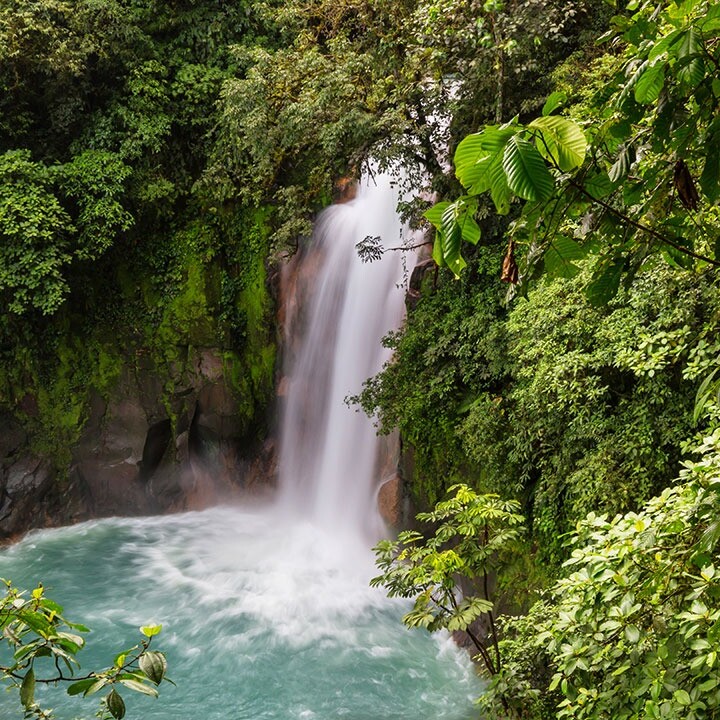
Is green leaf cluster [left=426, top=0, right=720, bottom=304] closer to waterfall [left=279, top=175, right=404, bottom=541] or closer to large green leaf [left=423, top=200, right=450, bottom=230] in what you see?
large green leaf [left=423, top=200, right=450, bottom=230]

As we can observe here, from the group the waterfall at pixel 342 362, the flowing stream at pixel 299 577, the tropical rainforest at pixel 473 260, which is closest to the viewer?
the tropical rainforest at pixel 473 260

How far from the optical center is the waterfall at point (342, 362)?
891cm

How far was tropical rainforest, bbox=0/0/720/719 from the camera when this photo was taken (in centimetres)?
173

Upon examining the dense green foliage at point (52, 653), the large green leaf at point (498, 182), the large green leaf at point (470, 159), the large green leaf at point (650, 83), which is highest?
the large green leaf at point (650, 83)

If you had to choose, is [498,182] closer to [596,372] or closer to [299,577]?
[596,372]

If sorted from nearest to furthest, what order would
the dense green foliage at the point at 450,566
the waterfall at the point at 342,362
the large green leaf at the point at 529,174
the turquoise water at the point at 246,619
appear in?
the large green leaf at the point at 529,174, the dense green foliage at the point at 450,566, the turquoise water at the point at 246,619, the waterfall at the point at 342,362

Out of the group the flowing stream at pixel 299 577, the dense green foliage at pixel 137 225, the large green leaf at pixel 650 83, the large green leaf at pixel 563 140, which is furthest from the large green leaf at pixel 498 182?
the dense green foliage at pixel 137 225

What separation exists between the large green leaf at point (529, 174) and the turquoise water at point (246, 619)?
18.1 feet

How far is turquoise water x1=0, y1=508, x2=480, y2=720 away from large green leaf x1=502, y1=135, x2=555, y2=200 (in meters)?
5.52

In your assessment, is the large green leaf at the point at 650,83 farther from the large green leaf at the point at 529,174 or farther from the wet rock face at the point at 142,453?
the wet rock face at the point at 142,453

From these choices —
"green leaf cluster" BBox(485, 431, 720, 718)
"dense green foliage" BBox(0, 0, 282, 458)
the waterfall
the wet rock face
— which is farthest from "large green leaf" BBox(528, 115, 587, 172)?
the wet rock face

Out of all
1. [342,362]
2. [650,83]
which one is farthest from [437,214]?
[342,362]

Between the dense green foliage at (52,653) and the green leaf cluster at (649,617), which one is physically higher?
the dense green foliage at (52,653)

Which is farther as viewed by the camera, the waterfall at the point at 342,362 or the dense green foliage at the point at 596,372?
the waterfall at the point at 342,362
